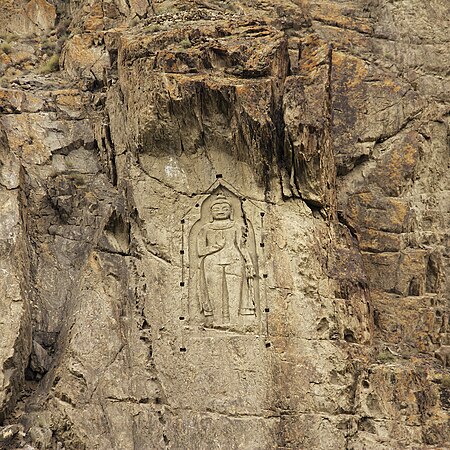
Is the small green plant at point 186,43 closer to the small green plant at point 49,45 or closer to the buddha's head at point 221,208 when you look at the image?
the buddha's head at point 221,208

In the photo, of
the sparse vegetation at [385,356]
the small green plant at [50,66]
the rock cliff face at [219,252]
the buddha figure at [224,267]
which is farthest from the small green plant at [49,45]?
the sparse vegetation at [385,356]

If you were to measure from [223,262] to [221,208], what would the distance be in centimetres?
107

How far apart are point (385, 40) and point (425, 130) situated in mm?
2666

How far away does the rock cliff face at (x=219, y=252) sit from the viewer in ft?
66.4

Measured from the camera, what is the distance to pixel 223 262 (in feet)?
70.1

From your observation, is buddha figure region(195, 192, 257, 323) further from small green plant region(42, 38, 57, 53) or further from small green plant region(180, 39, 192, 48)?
small green plant region(42, 38, 57, 53)

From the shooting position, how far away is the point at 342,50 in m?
25.2

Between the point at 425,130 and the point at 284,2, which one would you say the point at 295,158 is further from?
the point at 284,2

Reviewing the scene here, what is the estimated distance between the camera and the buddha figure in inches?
832

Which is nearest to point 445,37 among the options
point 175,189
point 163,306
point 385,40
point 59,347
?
point 385,40

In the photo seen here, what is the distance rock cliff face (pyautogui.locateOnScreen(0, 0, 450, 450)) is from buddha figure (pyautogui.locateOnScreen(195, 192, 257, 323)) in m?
0.04

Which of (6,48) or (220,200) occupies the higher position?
(6,48)

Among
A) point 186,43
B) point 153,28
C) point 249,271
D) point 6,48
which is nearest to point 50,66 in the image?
point 6,48

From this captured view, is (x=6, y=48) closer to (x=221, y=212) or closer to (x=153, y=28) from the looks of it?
(x=153, y=28)
